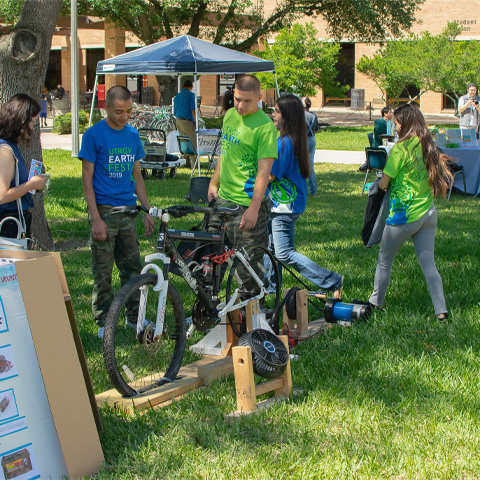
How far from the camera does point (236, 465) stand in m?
3.37

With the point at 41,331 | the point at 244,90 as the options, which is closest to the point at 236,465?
the point at 41,331

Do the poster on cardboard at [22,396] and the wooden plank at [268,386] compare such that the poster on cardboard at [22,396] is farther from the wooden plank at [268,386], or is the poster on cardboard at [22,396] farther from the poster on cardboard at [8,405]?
the wooden plank at [268,386]

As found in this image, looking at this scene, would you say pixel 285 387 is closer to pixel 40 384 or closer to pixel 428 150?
pixel 40 384

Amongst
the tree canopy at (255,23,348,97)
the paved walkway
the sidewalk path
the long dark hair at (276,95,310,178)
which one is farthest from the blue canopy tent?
the tree canopy at (255,23,348,97)

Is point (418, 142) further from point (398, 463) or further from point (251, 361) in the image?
point (398, 463)

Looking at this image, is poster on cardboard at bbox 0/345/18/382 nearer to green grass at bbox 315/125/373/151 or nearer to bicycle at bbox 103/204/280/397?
bicycle at bbox 103/204/280/397

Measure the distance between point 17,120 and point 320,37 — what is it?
44906 mm

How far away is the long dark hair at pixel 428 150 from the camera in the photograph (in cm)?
539

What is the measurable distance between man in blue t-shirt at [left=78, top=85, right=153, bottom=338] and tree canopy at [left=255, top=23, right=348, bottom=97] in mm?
23526

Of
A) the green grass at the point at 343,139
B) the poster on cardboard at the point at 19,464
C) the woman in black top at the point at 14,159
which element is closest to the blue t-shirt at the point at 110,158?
the woman in black top at the point at 14,159

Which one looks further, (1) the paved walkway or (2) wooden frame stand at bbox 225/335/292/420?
(1) the paved walkway

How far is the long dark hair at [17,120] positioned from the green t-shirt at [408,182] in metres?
2.82

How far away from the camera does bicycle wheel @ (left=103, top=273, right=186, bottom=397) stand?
12.6 feet

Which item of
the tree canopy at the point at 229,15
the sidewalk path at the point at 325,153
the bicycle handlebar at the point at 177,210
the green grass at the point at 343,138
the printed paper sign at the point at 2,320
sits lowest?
the green grass at the point at 343,138
